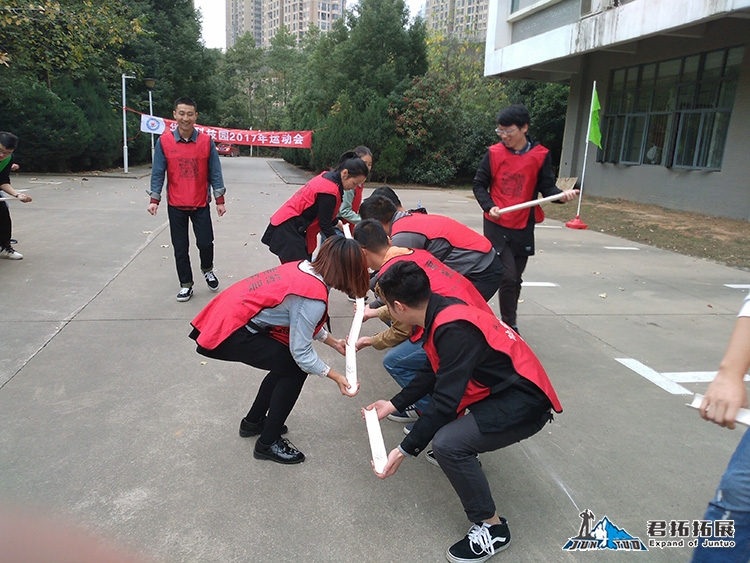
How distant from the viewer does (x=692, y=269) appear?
759 cm

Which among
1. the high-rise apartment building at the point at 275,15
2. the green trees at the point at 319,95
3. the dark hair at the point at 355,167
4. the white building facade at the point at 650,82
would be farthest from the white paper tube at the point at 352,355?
the high-rise apartment building at the point at 275,15

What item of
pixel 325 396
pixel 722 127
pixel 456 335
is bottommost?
pixel 325 396

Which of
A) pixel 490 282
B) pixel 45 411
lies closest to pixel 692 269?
pixel 490 282

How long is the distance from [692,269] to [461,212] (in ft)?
20.2

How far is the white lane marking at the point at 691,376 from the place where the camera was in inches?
155

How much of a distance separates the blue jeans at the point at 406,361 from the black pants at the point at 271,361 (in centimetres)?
54

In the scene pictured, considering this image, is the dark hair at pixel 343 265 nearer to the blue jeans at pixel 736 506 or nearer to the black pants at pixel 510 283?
the blue jeans at pixel 736 506

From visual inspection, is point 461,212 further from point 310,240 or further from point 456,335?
point 456,335

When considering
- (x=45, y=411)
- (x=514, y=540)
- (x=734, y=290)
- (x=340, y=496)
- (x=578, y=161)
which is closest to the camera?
(x=514, y=540)

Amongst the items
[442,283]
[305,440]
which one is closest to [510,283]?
[442,283]

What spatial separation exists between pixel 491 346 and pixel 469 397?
0.86ft

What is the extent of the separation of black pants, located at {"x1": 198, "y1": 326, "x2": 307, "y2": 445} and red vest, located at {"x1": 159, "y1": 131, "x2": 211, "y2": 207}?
296 centimetres

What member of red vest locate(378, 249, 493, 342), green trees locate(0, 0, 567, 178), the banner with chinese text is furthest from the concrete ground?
the banner with chinese text

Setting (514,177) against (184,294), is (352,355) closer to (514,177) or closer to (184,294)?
(514,177)
